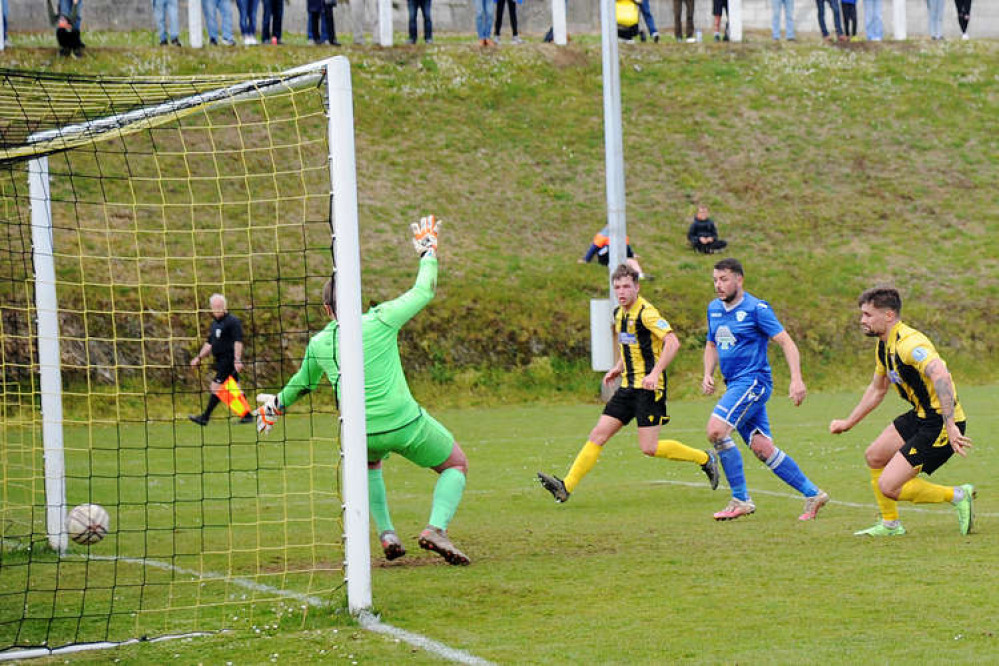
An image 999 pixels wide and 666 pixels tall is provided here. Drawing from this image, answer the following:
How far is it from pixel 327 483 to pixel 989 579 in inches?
309

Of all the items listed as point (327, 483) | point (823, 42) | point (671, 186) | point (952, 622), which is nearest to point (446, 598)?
point (952, 622)

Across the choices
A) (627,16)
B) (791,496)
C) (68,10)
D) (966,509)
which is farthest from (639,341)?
(627,16)

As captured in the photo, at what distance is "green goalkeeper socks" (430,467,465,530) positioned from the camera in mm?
8727

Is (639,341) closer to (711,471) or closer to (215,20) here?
(711,471)

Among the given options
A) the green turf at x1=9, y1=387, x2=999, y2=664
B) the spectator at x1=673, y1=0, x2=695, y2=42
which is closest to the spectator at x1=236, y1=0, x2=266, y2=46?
the spectator at x1=673, y1=0, x2=695, y2=42

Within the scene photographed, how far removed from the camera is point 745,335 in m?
10.8

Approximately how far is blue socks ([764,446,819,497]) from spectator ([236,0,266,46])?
21459 mm

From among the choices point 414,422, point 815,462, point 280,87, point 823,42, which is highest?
point 823,42

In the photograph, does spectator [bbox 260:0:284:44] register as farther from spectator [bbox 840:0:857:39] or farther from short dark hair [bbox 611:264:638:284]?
short dark hair [bbox 611:264:638:284]

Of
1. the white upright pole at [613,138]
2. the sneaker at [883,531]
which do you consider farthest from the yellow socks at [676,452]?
the white upright pole at [613,138]

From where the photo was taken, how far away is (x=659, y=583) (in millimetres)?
8008

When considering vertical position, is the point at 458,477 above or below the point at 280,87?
below

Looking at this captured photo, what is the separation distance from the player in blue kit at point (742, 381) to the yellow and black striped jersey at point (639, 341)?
0.52 metres

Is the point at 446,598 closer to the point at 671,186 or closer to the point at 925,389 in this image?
the point at 925,389
